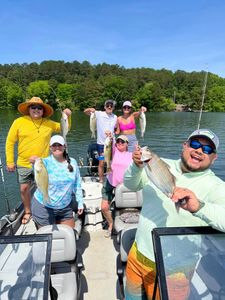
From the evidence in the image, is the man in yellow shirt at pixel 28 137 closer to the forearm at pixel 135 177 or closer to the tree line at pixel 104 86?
the forearm at pixel 135 177

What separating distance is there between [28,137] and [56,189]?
1.35m

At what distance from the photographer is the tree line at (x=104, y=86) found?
71.8 metres

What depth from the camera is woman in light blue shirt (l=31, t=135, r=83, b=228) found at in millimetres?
3771

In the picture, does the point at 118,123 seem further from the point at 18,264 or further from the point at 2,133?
the point at 2,133

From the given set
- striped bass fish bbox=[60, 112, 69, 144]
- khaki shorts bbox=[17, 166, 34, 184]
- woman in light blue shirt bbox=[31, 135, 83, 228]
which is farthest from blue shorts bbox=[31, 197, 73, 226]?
striped bass fish bbox=[60, 112, 69, 144]

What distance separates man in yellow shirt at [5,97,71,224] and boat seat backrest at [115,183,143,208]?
4.61 feet

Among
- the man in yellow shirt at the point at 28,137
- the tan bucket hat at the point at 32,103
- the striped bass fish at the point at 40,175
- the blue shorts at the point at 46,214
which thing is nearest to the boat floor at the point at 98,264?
the blue shorts at the point at 46,214

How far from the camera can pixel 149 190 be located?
2.33 meters

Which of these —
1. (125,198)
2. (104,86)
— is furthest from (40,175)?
(104,86)

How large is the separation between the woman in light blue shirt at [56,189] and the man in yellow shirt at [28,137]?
3.35 feet

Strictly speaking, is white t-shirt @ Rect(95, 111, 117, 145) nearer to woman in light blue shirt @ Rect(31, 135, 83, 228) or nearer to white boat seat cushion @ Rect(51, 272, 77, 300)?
woman in light blue shirt @ Rect(31, 135, 83, 228)

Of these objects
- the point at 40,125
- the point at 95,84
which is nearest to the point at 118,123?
the point at 40,125

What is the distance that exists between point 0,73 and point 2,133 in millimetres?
77765

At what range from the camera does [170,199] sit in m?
2.10
